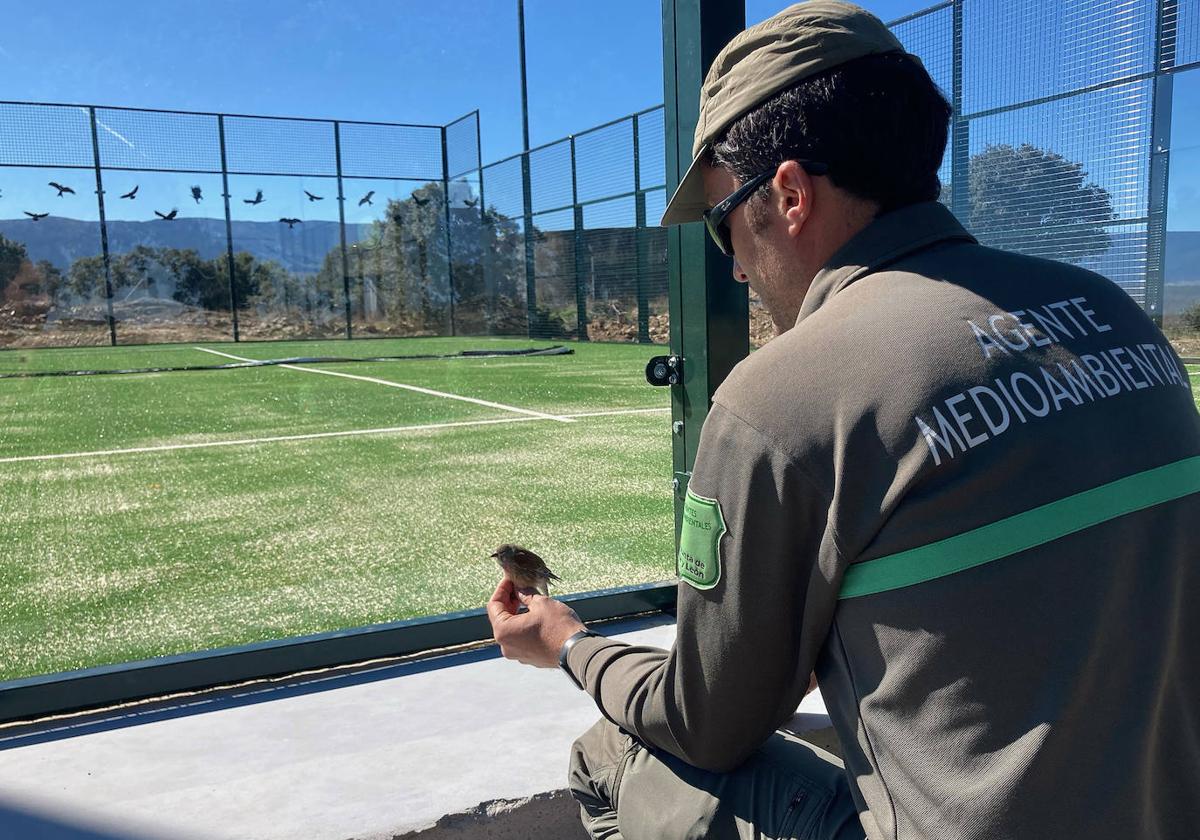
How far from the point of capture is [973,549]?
2.24ft

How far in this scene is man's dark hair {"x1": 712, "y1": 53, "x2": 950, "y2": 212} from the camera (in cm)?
88

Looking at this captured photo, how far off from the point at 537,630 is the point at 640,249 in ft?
20.1

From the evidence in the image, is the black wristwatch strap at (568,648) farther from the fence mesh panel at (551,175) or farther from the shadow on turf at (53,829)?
the fence mesh panel at (551,175)

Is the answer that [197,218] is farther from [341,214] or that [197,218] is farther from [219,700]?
[219,700]

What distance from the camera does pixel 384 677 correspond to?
181 cm

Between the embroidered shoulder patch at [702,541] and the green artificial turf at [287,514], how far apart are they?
1711mm

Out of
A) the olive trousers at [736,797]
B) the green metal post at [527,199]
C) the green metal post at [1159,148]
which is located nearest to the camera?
the olive trousers at [736,797]

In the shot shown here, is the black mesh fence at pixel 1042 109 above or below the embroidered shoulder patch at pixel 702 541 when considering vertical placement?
above

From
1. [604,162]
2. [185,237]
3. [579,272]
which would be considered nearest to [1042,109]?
[185,237]

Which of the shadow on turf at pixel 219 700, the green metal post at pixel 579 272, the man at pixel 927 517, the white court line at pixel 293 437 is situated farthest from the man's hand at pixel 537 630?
the green metal post at pixel 579 272

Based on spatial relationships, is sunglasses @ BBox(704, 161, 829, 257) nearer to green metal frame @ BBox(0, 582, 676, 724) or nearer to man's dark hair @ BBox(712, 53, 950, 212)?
man's dark hair @ BBox(712, 53, 950, 212)

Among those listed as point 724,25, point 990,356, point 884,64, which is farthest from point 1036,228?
point 990,356

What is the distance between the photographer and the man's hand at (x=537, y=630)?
44.6 inches

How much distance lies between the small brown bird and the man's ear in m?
0.70
